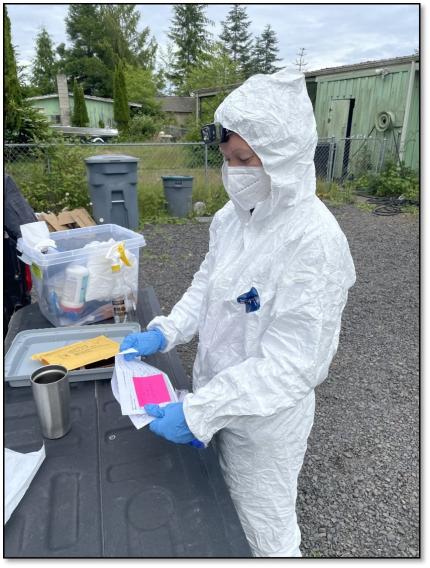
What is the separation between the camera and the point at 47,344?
176 centimetres

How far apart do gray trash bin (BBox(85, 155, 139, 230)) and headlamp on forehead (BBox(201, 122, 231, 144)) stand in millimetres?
4972

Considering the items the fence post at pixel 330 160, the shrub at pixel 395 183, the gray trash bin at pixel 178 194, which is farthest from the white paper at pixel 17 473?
the fence post at pixel 330 160

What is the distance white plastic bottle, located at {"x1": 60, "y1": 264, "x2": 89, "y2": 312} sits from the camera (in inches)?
72.7

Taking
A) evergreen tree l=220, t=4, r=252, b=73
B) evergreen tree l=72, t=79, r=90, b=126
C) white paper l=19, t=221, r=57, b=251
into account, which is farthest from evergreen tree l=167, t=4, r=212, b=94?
white paper l=19, t=221, r=57, b=251

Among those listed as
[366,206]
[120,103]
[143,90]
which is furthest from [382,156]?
[143,90]

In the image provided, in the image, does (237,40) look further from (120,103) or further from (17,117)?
(17,117)

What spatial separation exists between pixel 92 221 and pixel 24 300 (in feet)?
13.2

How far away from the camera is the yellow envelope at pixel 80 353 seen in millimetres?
1548

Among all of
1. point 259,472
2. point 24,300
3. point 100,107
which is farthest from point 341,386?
point 100,107

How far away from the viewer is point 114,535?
95 cm

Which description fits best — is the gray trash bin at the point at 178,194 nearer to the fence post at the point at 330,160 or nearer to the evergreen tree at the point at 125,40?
the fence post at the point at 330,160

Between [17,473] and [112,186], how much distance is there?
5533mm

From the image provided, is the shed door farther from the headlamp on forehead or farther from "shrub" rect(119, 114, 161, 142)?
"shrub" rect(119, 114, 161, 142)

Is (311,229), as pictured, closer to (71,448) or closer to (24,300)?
(71,448)
